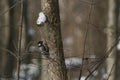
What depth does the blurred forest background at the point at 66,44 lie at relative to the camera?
688 centimetres

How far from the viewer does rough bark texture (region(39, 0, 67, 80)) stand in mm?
6695

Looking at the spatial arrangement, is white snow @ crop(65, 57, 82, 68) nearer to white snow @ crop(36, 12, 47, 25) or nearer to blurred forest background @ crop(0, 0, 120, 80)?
blurred forest background @ crop(0, 0, 120, 80)

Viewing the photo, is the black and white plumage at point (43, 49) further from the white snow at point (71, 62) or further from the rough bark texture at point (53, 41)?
the white snow at point (71, 62)

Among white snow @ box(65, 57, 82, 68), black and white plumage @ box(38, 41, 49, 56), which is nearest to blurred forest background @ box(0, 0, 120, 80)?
white snow @ box(65, 57, 82, 68)

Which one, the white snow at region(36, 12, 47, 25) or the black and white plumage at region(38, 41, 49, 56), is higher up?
the white snow at region(36, 12, 47, 25)

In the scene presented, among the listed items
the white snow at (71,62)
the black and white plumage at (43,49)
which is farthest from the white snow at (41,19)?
the white snow at (71,62)

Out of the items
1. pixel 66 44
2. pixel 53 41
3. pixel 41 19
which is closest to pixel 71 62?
pixel 53 41

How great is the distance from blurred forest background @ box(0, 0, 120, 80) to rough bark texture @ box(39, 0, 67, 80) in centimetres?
13

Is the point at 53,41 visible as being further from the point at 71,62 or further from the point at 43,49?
the point at 71,62

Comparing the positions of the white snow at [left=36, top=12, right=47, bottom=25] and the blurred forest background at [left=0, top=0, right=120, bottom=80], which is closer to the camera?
the white snow at [left=36, top=12, right=47, bottom=25]

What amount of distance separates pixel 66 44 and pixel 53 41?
22064 millimetres

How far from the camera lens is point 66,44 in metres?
28.8

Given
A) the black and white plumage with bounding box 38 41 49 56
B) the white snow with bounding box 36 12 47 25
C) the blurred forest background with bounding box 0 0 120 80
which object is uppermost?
the white snow with bounding box 36 12 47 25

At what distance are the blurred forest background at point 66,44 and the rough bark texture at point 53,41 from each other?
0.13 meters
